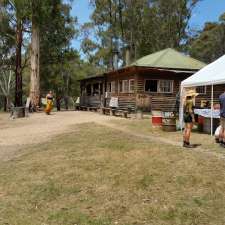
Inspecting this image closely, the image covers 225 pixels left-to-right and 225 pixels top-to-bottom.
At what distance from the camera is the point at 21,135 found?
53.6 ft

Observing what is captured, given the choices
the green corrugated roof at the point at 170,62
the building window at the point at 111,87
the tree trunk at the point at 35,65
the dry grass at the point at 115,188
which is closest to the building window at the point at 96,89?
the building window at the point at 111,87

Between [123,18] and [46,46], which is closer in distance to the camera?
[46,46]

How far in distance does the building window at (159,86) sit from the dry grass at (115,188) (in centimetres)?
1740

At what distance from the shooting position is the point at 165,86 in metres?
28.3

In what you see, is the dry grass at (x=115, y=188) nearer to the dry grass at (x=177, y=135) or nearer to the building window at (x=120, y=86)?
the dry grass at (x=177, y=135)

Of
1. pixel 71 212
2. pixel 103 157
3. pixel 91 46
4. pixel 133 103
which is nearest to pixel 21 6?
pixel 133 103

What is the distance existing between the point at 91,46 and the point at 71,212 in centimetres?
4758

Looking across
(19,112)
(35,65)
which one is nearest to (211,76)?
(19,112)

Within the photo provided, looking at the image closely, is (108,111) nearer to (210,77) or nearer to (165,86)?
(165,86)

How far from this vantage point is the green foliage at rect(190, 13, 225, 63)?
172 feet

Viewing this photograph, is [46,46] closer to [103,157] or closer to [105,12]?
[105,12]

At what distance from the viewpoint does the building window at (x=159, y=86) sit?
92.1 feet

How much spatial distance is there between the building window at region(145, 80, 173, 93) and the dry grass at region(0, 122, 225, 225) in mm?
17401

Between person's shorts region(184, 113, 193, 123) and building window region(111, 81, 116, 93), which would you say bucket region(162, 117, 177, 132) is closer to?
person's shorts region(184, 113, 193, 123)
